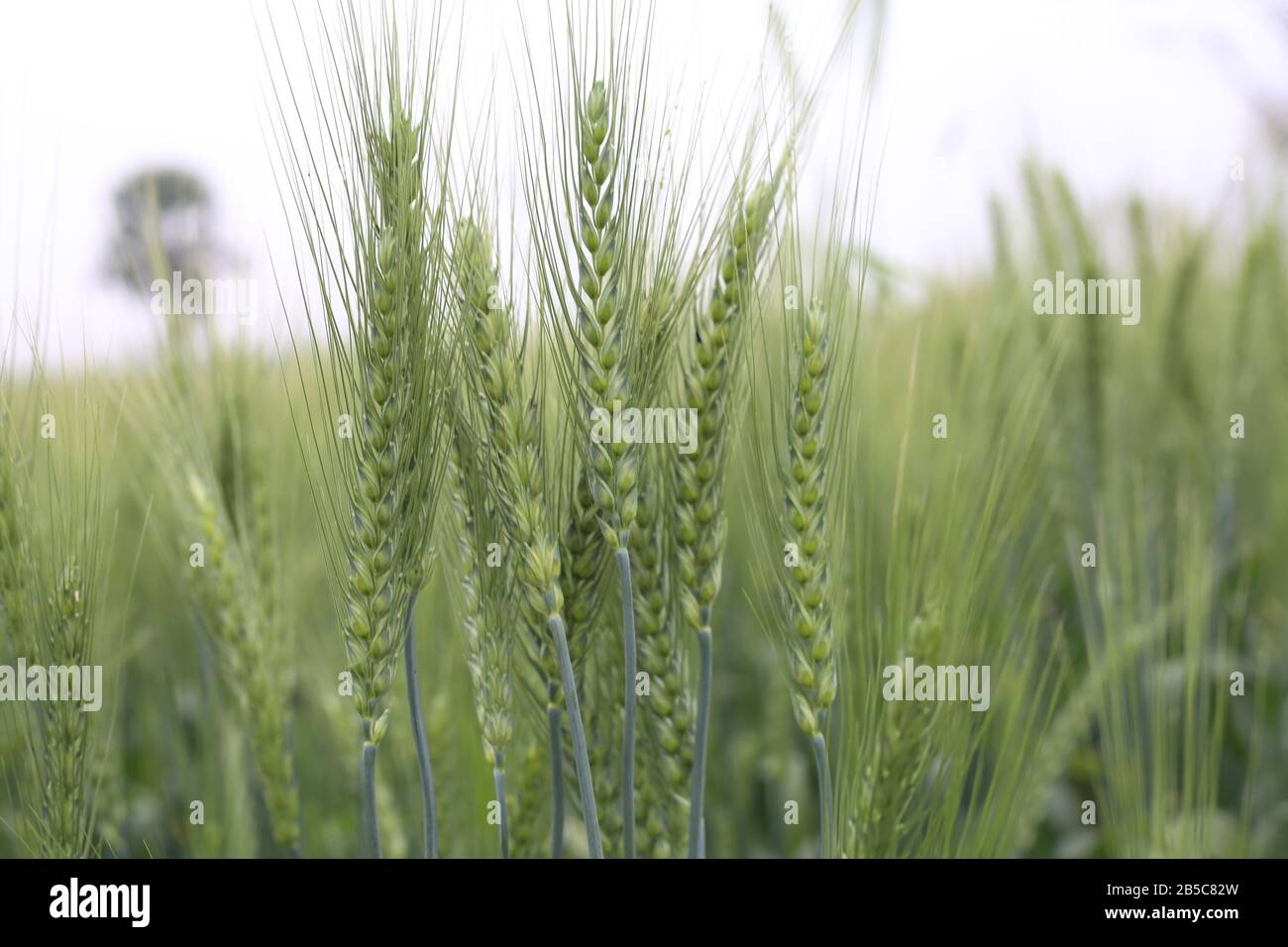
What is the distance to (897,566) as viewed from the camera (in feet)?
2.68

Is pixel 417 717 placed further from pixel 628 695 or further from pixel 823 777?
pixel 823 777

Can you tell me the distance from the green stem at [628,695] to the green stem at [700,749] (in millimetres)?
52

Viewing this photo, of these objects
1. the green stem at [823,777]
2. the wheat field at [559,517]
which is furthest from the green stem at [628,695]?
the green stem at [823,777]

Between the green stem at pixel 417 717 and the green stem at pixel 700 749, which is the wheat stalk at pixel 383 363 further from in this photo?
the green stem at pixel 700 749

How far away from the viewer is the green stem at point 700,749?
68cm

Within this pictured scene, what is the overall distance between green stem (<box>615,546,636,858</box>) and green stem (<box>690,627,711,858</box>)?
52 mm

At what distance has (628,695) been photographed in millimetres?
653

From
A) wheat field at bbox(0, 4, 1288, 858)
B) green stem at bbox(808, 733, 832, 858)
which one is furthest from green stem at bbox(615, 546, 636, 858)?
green stem at bbox(808, 733, 832, 858)

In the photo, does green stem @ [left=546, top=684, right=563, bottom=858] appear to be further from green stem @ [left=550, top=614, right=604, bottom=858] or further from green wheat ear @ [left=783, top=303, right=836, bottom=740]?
A: green wheat ear @ [left=783, top=303, right=836, bottom=740]

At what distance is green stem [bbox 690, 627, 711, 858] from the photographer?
681 millimetres
